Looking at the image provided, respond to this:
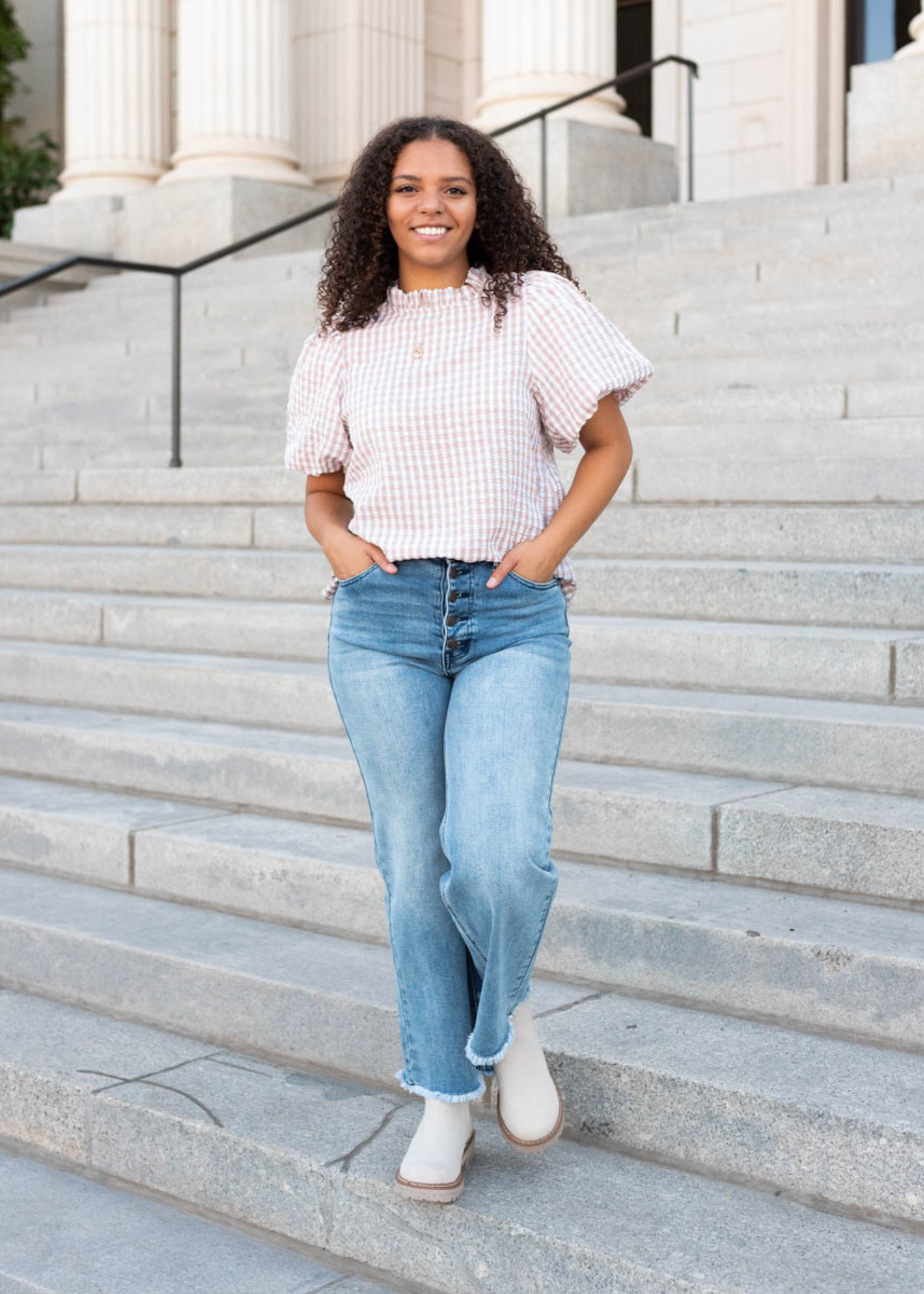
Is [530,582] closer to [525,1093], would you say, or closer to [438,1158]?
[525,1093]

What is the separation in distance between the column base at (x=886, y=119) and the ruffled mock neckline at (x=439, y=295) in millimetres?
8141

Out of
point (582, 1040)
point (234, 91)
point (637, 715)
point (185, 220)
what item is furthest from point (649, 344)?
point (234, 91)

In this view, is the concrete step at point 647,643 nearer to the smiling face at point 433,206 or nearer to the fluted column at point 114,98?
the smiling face at point 433,206

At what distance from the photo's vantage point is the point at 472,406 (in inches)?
109

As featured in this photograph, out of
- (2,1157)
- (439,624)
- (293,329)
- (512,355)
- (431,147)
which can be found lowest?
(2,1157)

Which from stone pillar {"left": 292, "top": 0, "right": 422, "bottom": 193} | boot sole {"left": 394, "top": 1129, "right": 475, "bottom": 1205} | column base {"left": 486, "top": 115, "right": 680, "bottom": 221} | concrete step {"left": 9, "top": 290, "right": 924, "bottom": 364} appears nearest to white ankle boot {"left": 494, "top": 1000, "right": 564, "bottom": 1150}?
boot sole {"left": 394, "top": 1129, "right": 475, "bottom": 1205}

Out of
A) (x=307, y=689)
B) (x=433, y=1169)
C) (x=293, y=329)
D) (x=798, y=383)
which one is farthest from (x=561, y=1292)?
(x=293, y=329)

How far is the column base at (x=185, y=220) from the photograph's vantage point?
13453 mm

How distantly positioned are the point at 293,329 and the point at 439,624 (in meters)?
7.58

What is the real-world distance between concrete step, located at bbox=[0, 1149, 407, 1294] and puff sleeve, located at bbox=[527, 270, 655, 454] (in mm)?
1702

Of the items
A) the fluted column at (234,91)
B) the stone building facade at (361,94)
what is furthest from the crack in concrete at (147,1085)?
the fluted column at (234,91)

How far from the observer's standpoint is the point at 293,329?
32.9ft

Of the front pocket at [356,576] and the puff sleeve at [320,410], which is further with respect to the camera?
the puff sleeve at [320,410]

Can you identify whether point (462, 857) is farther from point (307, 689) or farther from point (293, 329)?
point (293, 329)
